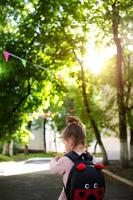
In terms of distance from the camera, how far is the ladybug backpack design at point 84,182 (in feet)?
14.9

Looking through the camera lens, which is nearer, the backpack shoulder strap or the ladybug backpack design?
the ladybug backpack design

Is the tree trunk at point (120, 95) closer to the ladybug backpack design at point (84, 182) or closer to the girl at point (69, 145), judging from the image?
the girl at point (69, 145)

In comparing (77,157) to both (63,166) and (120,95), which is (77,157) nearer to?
(63,166)

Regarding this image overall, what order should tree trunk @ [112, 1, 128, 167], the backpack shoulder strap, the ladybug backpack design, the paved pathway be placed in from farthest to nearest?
tree trunk @ [112, 1, 128, 167]
the paved pathway
the backpack shoulder strap
the ladybug backpack design

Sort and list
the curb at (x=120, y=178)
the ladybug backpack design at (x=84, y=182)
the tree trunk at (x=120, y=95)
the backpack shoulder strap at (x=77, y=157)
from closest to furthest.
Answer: the ladybug backpack design at (x=84, y=182) → the backpack shoulder strap at (x=77, y=157) → the curb at (x=120, y=178) → the tree trunk at (x=120, y=95)

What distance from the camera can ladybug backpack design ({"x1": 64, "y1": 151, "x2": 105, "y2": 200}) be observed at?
4555mm

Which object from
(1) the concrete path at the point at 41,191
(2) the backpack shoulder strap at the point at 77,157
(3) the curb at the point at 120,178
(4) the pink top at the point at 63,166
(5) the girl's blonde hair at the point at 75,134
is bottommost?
(1) the concrete path at the point at 41,191

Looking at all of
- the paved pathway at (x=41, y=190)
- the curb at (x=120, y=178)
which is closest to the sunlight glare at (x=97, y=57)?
the curb at (x=120, y=178)

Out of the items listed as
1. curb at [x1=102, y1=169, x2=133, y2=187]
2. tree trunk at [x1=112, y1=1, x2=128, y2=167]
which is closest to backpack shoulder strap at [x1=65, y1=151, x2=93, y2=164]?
curb at [x1=102, y1=169, x2=133, y2=187]

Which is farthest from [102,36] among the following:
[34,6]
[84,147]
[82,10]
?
[84,147]

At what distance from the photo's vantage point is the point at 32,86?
3222 cm

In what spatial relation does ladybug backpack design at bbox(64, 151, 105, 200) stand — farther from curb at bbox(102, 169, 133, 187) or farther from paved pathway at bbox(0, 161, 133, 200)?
curb at bbox(102, 169, 133, 187)

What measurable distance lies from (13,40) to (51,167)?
25.0 metres

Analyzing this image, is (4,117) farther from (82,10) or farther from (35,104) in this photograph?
(82,10)
